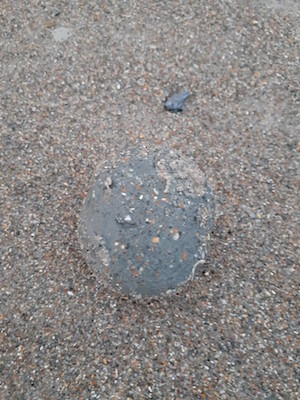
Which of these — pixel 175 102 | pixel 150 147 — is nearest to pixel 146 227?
→ pixel 150 147

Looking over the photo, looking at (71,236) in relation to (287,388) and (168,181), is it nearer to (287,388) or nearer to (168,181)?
(168,181)

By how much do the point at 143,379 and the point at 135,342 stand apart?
13cm

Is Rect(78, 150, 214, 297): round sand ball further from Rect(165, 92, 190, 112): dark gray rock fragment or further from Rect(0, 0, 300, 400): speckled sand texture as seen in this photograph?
Rect(165, 92, 190, 112): dark gray rock fragment

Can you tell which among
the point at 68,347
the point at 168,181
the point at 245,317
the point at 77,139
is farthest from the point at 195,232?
the point at 77,139

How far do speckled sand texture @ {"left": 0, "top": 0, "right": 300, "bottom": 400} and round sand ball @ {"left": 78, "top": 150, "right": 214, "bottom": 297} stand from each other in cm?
8

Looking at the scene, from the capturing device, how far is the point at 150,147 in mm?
1910

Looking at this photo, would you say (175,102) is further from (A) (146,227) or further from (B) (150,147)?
(A) (146,227)

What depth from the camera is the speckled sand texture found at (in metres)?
1.55

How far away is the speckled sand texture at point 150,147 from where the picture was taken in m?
1.55

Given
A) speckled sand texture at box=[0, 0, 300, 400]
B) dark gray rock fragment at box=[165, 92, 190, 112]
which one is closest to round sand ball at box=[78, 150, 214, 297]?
speckled sand texture at box=[0, 0, 300, 400]

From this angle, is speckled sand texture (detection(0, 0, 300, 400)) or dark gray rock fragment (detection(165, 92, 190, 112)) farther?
dark gray rock fragment (detection(165, 92, 190, 112))

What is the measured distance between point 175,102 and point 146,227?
0.82 metres

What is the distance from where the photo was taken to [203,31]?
2.37m

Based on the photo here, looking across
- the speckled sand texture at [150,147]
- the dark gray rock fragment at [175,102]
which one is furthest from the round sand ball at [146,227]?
the dark gray rock fragment at [175,102]
